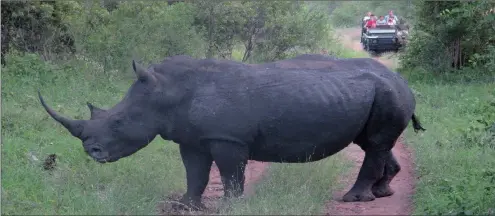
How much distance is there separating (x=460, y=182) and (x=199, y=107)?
101 inches

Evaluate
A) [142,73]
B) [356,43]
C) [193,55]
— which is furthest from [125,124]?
[356,43]

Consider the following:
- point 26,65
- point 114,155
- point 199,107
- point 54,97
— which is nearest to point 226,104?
point 199,107

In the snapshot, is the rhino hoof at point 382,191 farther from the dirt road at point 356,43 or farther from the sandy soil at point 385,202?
the dirt road at point 356,43

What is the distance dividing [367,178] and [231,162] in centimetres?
151

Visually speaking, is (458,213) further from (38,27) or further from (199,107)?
(38,27)

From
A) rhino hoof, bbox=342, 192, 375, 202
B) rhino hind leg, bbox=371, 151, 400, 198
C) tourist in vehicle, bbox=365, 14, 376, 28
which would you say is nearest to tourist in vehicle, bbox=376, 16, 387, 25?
tourist in vehicle, bbox=365, 14, 376, 28

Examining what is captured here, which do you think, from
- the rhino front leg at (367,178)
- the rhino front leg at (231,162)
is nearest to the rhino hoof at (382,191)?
the rhino front leg at (367,178)

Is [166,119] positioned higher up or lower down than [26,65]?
higher up

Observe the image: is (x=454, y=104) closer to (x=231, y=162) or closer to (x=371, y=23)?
(x=231, y=162)

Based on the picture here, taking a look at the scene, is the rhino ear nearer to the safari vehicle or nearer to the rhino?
the rhino

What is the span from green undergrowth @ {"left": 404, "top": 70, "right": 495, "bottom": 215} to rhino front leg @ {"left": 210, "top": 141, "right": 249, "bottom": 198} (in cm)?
159

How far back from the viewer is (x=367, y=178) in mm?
7402

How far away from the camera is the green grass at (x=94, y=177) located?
21.2 ft

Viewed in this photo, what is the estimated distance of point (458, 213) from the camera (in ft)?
20.4
